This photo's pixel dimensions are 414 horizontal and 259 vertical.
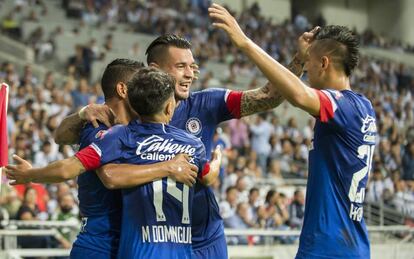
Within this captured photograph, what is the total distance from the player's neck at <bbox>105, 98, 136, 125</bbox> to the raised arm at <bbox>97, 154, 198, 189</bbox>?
55 cm

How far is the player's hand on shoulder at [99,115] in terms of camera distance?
5.20m

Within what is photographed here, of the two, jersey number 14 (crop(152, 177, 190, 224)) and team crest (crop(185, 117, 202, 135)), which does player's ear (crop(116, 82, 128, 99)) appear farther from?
jersey number 14 (crop(152, 177, 190, 224))

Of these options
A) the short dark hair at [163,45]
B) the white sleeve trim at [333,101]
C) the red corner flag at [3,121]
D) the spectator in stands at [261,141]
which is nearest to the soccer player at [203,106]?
the short dark hair at [163,45]

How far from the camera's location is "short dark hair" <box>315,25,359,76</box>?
500 centimetres

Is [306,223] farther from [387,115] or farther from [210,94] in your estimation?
[387,115]

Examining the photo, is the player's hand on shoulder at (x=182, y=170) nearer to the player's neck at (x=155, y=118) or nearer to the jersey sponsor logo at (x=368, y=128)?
the player's neck at (x=155, y=118)

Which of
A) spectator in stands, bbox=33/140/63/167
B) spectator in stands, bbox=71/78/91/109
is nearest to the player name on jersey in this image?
spectator in stands, bbox=33/140/63/167

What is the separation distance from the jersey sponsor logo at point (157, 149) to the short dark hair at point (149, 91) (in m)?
0.15

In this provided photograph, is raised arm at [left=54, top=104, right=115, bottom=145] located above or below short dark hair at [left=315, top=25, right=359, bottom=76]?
below

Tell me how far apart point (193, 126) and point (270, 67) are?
1280 mm

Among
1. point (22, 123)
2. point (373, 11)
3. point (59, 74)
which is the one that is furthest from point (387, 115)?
point (373, 11)

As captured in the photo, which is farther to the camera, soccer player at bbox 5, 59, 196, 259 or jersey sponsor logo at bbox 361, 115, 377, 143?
jersey sponsor logo at bbox 361, 115, 377, 143

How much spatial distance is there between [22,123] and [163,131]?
960cm

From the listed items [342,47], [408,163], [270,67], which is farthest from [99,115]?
[408,163]
